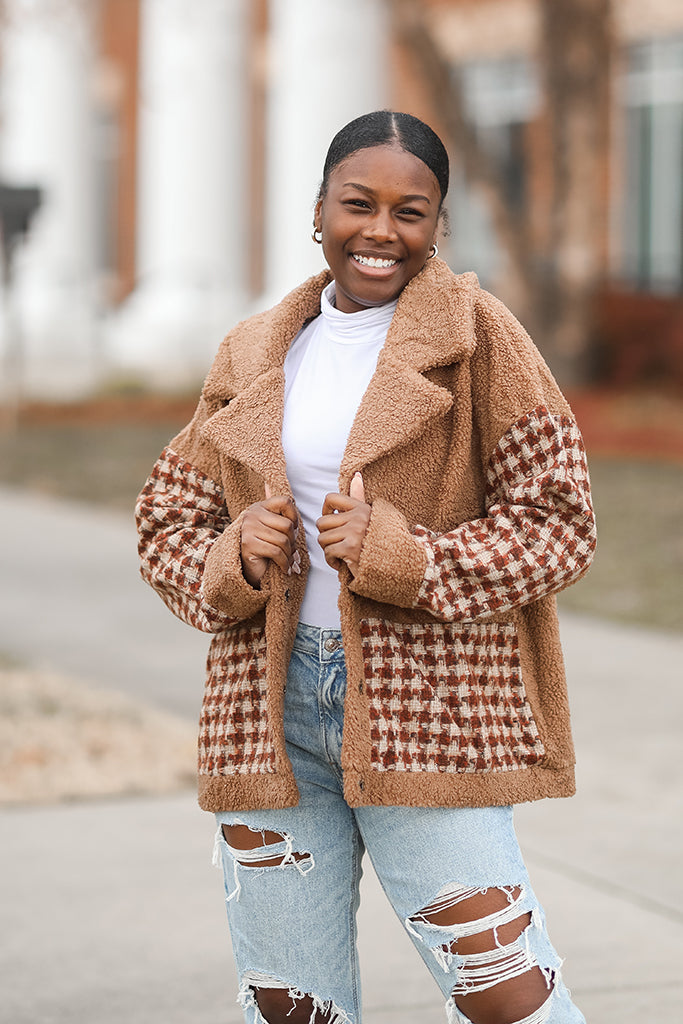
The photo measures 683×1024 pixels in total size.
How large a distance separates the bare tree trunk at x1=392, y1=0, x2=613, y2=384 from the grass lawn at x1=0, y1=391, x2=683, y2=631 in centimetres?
271

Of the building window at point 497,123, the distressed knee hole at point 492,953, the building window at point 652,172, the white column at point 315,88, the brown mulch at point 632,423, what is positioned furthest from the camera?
the building window at point 497,123

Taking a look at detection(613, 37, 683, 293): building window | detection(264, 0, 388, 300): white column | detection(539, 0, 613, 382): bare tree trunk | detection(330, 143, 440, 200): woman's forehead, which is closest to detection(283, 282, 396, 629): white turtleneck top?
detection(330, 143, 440, 200): woman's forehead

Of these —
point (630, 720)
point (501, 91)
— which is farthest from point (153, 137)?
point (630, 720)

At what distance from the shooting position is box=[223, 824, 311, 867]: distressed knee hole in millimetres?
2693

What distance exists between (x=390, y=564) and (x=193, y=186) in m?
19.6

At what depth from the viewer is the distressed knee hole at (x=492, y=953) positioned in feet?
8.27

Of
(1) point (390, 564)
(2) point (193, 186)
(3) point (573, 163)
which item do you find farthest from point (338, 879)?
(2) point (193, 186)

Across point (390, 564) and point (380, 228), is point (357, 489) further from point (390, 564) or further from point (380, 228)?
point (380, 228)

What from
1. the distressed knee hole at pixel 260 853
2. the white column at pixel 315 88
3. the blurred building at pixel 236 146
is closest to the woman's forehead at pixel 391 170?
the distressed knee hole at pixel 260 853

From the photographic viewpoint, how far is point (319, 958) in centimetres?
272

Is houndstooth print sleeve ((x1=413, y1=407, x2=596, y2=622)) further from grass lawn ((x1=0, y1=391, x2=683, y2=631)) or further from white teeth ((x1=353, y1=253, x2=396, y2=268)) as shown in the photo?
grass lawn ((x1=0, y1=391, x2=683, y2=631))

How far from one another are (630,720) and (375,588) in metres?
4.31

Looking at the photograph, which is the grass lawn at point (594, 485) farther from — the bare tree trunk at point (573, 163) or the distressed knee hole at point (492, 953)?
the distressed knee hole at point (492, 953)

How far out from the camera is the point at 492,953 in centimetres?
252
